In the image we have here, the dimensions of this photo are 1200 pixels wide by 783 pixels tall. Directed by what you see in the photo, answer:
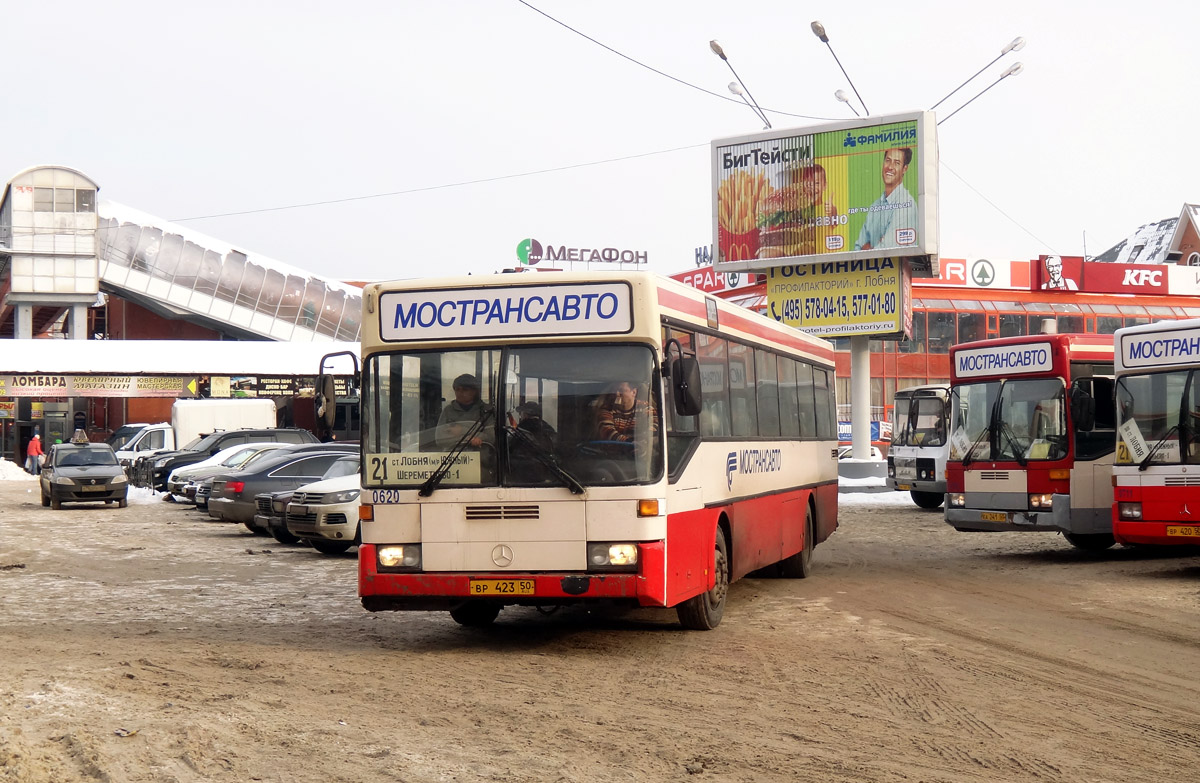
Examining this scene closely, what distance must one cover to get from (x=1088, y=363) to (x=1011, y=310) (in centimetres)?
4643

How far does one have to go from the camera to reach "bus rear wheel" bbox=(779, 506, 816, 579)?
15323 mm

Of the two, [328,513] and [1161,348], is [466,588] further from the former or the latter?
[1161,348]

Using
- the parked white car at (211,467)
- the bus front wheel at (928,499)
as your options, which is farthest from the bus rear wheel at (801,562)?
the parked white car at (211,467)

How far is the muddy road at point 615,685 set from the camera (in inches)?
249

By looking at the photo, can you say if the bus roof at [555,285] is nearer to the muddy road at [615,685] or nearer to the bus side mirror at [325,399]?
the bus side mirror at [325,399]

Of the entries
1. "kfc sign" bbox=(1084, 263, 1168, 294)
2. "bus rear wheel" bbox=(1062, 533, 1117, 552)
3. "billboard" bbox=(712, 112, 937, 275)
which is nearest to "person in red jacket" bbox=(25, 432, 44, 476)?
"billboard" bbox=(712, 112, 937, 275)

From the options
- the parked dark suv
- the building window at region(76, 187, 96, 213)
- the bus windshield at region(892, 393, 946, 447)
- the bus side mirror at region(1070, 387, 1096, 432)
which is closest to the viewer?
the bus side mirror at region(1070, 387, 1096, 432)

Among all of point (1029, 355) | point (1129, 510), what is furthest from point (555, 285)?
point (1029, 355)

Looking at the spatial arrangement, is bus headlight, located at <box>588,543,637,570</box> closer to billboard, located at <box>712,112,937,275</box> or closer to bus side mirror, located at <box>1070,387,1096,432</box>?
bus side mirror, located at <box>1070,387,1096,432</box>

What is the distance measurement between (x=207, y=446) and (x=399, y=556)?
85.1 ft

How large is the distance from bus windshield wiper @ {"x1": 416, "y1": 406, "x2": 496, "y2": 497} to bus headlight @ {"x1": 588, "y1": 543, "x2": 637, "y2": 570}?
1.18 metres

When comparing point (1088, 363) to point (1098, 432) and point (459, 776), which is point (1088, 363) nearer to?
point (1098, 432)

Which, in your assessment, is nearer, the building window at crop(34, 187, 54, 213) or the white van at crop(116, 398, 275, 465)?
the white van at crop(116, 398, 275, 465)

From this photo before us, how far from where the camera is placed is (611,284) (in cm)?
984
